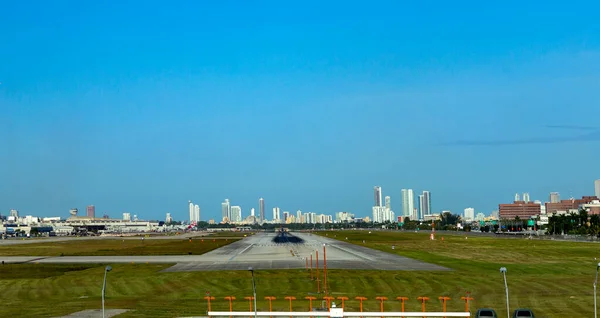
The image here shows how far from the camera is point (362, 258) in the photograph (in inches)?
4958

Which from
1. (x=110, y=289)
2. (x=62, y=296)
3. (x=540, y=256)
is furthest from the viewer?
(x=540, y=256)

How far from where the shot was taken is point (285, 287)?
265ft

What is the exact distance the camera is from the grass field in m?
64.6

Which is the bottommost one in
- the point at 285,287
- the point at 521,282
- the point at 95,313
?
the point at 521,282

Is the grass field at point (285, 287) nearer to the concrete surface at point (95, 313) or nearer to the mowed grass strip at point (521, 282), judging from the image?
the mowed grass strip at point (521, 282)

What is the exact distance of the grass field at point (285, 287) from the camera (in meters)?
64.6

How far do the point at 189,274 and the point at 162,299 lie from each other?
79.3ft

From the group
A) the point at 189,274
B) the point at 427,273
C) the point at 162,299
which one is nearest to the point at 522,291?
the point at 427,273

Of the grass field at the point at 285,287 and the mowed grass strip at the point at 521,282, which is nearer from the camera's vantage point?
the mowed grass strip at the point at 521,282

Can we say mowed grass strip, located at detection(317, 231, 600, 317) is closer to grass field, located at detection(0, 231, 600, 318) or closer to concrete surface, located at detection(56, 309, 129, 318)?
grass field, located at detection(0, 231, 600, 318)

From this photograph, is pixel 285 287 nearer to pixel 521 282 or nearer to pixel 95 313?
pixel 95 313

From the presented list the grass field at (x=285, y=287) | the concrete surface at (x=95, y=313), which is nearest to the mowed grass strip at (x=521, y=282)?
the grass field at (x=285, y=287)

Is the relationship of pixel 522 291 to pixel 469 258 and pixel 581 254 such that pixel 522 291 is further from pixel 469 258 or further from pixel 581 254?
pixel 581 254

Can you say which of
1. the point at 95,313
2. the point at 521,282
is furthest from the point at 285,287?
the point at 521,282
